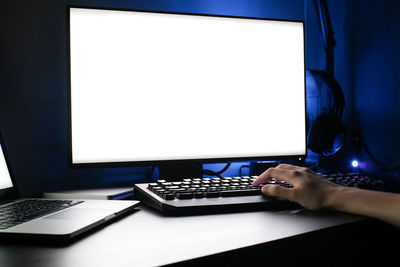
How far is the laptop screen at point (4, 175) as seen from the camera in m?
0.66

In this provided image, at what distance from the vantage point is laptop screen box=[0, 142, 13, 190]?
2.16 feet

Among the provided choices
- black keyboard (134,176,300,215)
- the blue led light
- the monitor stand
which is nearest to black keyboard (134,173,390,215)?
black keyboard (134,176,300,215)

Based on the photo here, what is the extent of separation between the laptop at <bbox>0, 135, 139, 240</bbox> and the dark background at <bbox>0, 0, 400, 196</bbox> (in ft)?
0.59

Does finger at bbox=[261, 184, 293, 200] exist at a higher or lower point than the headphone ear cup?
lower

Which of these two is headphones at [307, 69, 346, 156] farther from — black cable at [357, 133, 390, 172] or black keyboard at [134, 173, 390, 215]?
black keyboard at [134, 173, 390, 215]

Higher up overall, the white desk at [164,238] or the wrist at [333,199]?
the wrist at [333,199]

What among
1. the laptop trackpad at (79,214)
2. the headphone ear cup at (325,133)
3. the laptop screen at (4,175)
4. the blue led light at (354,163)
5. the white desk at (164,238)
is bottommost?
the white desk at (164,238)

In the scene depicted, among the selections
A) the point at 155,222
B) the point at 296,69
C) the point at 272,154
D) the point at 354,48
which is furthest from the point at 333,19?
the point at 155,222

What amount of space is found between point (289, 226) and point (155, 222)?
7.6 inches

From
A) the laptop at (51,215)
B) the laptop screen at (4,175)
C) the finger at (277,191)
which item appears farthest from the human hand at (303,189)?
the laptop screen at (4,175)

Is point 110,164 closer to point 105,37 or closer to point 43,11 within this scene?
point 105,37

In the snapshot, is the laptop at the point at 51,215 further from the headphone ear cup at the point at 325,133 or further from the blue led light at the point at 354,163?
the blue led light at the point at 354,163

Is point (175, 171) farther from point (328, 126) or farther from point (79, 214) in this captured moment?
point (328, 126)

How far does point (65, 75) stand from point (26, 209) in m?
0.45
